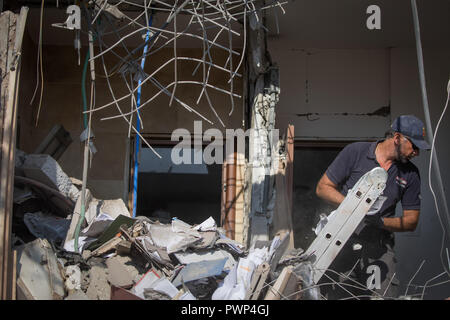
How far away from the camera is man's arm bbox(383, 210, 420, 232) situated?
378cm

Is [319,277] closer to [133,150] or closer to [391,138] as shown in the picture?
[391,138]

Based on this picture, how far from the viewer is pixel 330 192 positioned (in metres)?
3.93

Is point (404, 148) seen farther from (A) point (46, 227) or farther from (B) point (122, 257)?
(A) point (46, 227)

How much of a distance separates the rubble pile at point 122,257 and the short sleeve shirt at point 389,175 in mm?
725

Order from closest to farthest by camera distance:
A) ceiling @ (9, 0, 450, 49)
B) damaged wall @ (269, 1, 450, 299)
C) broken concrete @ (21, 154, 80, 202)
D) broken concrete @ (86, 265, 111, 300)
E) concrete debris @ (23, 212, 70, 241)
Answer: broken concrete @ (86, 265, 111, 300)
concrete debris @ (23, 212, 70, 241)
broken concrete @ (21, 154, 80, 202)
ceiling @ (9, 0, 450, 49)
damaged wall @ (269, 1, 450, 299)

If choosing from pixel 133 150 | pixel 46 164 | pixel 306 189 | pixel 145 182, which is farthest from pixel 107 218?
pixel 306 189

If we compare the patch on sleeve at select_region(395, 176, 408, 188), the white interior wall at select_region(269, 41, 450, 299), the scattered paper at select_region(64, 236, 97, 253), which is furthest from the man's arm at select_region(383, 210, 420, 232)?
the scattered paper at select_region(64, 236, 97, 253)

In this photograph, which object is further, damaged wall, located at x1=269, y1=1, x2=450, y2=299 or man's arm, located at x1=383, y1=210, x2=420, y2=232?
damaged wall, located at x1=269, y1=1, x2=450, y2=299

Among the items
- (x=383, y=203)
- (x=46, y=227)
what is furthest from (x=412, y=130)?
(x=46, y=227)

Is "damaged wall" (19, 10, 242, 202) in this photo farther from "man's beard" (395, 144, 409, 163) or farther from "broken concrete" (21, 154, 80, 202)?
"man's beard" (395, 144, 409, 163)

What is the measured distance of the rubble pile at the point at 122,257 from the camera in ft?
10.5

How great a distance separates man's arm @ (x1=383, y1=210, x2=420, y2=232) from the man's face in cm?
45

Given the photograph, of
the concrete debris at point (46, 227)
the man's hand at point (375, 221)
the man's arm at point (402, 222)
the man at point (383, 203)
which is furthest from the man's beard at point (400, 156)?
the concrete debris at point (46, 227)

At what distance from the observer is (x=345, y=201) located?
343 cm
